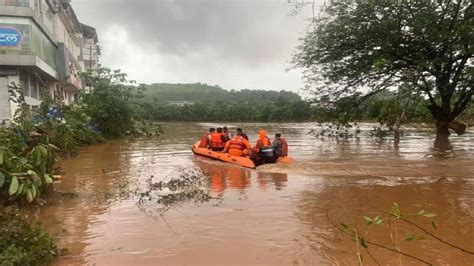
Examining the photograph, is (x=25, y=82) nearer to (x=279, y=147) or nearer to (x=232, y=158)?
(x=232, y=158)

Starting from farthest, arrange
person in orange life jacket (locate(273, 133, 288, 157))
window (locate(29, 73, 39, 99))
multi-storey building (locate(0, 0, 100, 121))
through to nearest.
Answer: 1. window (locate(29, 73, 39, 99))
2. multi-storey building (locate(0, 0, 100, 121))
3. person in orange life jacket (locate(273, 133, 288, 157))

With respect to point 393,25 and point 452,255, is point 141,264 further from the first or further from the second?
point 393,25

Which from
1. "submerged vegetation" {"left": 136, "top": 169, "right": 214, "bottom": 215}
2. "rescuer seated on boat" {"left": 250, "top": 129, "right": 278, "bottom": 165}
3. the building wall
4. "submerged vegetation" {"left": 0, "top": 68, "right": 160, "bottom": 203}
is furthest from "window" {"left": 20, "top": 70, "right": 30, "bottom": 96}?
"submerged vegetation" {"left": 136, "top": 169, "right": 214, "bottom": 215}

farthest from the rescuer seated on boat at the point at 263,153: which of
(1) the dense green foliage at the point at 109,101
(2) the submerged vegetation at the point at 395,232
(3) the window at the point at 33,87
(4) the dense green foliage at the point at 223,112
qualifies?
(4) the dense green foliage at the point at 223,112

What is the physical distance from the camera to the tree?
16125 millimetres

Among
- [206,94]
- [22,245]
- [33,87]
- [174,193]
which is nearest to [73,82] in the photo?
[33,87]

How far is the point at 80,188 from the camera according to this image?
11.0 m

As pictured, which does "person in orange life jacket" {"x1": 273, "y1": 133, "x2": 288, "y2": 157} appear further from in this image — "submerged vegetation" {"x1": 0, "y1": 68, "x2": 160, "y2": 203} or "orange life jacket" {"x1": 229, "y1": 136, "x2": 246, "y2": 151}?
"submerged vegetation" {"x1": 0, "y1": 68, "x2": 160, "y2": 203}

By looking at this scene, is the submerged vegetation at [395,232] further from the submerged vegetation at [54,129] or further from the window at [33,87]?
the window at [33,87]

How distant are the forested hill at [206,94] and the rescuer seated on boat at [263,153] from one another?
72882mm

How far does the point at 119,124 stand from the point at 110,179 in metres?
15.0

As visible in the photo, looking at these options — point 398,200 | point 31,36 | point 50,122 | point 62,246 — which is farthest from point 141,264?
point 31,36

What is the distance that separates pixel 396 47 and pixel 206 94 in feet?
366

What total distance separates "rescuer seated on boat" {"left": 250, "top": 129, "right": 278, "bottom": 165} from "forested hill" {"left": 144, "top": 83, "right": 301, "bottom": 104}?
72.9 meters
